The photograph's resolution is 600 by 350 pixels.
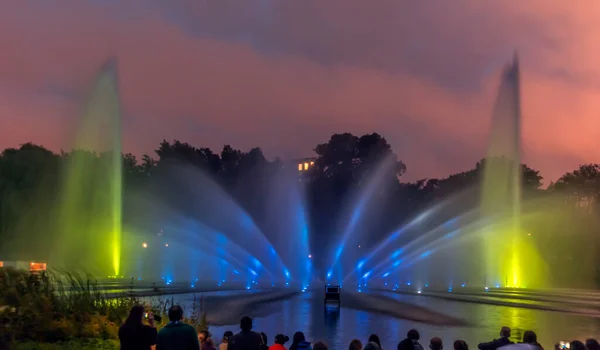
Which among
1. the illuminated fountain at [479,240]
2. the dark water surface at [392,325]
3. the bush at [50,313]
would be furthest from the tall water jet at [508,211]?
the bush at [50,313]

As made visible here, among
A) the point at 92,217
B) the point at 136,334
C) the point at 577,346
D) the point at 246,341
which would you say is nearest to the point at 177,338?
the point at 136,334

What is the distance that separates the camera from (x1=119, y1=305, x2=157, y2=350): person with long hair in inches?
303

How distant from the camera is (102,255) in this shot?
49719 millimetres

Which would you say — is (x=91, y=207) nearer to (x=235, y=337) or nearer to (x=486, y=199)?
(x=486, y=199)

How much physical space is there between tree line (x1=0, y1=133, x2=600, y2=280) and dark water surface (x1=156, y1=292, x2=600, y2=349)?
33523mm

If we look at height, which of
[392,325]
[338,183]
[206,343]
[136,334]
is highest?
[338,183]

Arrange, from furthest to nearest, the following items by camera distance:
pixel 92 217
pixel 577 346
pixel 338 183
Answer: pixel 338 183 → pixel 92 217 → pixel 577 346

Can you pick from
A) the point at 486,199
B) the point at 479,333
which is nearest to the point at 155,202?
the point at 486,199

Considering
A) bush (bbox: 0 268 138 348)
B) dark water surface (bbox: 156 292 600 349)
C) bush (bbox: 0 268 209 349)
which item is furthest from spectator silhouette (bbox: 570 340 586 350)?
bush (bbox: 0 268 138 348)

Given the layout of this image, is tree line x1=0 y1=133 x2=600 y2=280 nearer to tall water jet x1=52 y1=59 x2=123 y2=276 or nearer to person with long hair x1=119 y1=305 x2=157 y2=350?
tall water jet x1=52 y1=59 x2=123 y2=276

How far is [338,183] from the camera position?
293 feet

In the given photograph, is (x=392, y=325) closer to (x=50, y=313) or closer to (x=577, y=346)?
(x=50, y=313)

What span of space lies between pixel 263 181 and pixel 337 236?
542 inches

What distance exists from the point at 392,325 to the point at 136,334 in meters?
16.7
